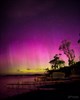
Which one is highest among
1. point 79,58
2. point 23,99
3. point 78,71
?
point 79,58

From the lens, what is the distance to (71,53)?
58688 millimetres

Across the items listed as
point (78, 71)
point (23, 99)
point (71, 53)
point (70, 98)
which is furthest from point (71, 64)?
point (70, 98)

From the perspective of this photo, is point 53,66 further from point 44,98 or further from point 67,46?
point 44,98

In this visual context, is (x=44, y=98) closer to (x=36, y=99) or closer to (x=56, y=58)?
(x=36, y=99)

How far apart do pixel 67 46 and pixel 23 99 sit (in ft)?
124

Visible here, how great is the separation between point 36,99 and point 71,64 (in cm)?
3534

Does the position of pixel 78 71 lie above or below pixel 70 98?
above

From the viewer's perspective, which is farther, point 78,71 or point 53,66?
point 53,66

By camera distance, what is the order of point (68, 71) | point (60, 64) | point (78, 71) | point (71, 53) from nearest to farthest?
1. point (78, 71)
2. point (68, 71)
3. point (71, 53)
4. point (60, 64)

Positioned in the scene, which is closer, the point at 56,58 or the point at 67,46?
the point at 67,46

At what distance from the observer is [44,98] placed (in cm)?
2175

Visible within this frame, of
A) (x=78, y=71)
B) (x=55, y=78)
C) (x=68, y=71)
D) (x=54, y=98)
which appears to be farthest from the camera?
(x=68, y=71)

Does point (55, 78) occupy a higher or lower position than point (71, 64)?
lower

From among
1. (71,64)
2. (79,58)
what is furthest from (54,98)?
(79,58)
